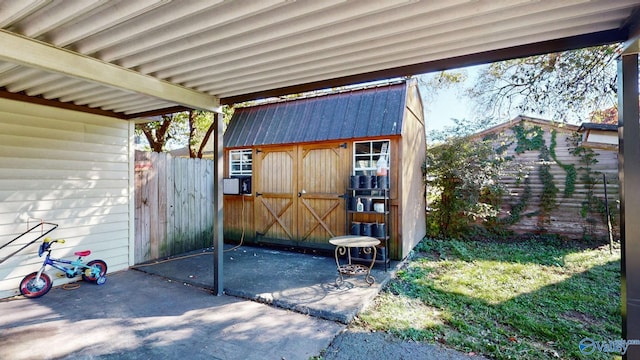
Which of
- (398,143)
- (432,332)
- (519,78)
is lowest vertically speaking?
(432,332)

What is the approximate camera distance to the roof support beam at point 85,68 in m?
2.12

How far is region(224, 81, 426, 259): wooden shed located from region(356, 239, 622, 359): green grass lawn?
1.08m

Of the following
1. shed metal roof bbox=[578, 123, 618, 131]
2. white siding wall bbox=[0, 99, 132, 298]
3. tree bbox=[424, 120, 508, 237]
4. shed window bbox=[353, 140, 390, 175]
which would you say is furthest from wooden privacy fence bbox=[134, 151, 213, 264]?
shed metal roof bbox=[578, 123, 618, 131]

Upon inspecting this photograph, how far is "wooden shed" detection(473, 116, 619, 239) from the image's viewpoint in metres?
6.34

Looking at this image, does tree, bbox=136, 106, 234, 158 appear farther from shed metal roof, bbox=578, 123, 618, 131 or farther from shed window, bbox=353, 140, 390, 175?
shed metal roof, bbox=578, 123, 618, 131

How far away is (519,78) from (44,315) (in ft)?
24.8

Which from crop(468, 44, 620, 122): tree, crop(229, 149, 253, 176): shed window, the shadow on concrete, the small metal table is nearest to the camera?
the shadow on concrete

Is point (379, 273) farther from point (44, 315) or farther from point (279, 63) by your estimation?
point (44, 315)

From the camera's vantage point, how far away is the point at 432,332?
9.22ft

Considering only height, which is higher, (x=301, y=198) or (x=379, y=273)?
(x=301, y=198)

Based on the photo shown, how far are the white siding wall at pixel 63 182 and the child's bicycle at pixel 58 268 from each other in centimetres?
18

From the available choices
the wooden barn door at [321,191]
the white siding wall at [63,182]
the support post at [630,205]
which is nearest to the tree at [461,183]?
the wooden barn door at [321,191]

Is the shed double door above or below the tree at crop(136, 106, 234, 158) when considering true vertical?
below

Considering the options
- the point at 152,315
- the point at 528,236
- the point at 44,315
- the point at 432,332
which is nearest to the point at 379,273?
the point at 432,332
